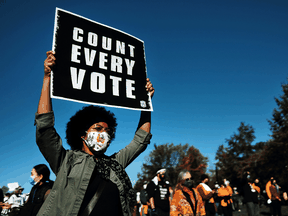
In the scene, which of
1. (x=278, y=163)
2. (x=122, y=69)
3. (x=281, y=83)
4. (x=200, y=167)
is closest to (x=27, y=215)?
(x=122, y=69)

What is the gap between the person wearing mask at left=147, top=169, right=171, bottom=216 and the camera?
28.1ft

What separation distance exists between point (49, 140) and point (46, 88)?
1.56 ft

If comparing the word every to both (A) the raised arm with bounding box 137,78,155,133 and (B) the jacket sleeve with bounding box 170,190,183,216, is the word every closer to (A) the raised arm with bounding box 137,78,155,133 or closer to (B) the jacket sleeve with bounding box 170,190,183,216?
(A) the raised arm with bounding box 137,78,155,133

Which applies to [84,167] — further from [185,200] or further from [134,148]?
[185,200]

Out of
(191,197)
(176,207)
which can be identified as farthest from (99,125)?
(191,197)

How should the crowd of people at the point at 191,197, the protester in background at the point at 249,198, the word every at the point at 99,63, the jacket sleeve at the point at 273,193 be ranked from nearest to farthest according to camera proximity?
1. the word every at the point at 99,63
2. the crowd of people at the point at 191,197
3. the protester in background at the point at 249,198
4. the jacket sleeve at the point at 273,193

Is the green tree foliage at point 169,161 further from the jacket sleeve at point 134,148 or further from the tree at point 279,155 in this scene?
the jacket sleeve at point 134,148

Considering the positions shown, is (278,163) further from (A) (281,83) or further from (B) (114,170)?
(B) (114,170)

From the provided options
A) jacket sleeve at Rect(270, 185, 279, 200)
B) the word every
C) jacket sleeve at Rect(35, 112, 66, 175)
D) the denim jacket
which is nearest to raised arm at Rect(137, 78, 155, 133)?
the word every

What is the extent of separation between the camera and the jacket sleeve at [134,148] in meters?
2.57

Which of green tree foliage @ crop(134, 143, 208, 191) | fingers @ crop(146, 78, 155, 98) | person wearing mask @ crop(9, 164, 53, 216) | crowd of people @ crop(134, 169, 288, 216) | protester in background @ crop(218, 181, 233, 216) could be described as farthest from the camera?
green tree foliage @ crop(134, 143, 208, 191)

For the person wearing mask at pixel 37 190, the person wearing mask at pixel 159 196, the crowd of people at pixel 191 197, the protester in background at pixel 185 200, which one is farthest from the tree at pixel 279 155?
the person wearing mask at pixel 37 190

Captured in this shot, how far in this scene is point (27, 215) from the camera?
14.1 ft

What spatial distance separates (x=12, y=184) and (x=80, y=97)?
9.57 meters
